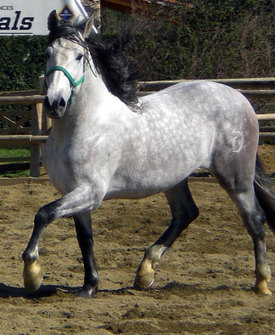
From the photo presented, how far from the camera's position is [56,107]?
456 cm

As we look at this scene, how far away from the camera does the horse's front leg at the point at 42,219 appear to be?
470 cm

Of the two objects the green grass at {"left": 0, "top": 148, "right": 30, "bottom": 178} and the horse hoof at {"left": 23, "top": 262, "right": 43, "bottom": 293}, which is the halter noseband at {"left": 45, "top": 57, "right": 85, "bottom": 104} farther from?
the green grass at {"left": 0, "top": 148, "right": 30, "bottom": 178}

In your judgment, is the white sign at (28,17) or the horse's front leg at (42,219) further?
the white sign at (28,17)

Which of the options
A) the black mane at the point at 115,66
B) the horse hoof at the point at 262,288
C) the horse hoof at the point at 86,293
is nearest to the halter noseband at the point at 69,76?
the black mane at the point at 115,66

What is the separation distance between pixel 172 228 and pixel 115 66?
1254mm

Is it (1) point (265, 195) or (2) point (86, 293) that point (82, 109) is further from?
(1) point (265, 195)

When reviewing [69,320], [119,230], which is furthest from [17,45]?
[69,320]

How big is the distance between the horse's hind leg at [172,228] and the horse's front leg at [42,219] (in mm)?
787

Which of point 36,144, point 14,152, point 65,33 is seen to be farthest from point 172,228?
point 14,152

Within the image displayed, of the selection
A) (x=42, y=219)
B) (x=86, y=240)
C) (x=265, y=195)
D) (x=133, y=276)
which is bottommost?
(x=133, y=276)

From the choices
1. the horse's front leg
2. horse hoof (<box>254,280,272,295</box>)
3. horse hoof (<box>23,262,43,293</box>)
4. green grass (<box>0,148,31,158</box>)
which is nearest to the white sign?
green grass (<box>0,148,31,158</box>)

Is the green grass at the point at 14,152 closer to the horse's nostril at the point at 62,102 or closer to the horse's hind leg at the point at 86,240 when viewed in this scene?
the horse's hind leg at the point at 86,240

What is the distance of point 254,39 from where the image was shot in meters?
13.2

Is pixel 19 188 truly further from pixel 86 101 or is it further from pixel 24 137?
pixel 86 101
